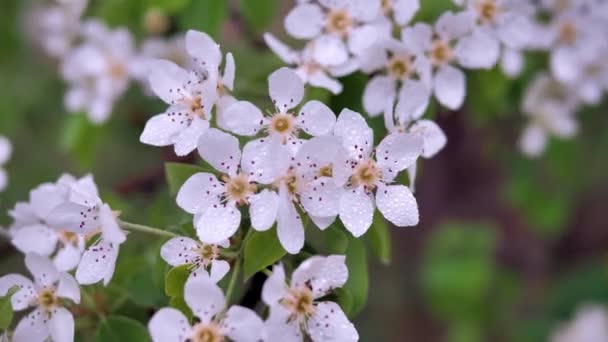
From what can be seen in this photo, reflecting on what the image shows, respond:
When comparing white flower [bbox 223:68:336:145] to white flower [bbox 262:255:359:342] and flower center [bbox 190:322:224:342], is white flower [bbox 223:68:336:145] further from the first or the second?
flower center [bbox 190:322:224:342]

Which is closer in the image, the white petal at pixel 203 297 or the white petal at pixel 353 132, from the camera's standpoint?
the white petal at pixel 203 297

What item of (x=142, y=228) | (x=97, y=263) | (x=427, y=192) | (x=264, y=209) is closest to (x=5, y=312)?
(x=97, y=263)

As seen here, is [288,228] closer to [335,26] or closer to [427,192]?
[335,26]

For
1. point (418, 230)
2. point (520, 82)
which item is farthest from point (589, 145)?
point (418, 230)

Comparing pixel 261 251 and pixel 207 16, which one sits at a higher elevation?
pixel 207 16

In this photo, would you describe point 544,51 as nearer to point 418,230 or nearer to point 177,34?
point 177,34

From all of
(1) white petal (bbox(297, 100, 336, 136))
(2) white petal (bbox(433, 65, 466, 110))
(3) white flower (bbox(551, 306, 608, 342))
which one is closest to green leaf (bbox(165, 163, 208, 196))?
(1) white petal (bbox(297, 100, 336, 136))

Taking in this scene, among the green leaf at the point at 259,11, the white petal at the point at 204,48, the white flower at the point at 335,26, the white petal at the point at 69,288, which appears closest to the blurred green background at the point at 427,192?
the green leaf at the point at 259,11

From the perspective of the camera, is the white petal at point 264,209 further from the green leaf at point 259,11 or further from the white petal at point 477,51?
the green leaf at point 259,11
